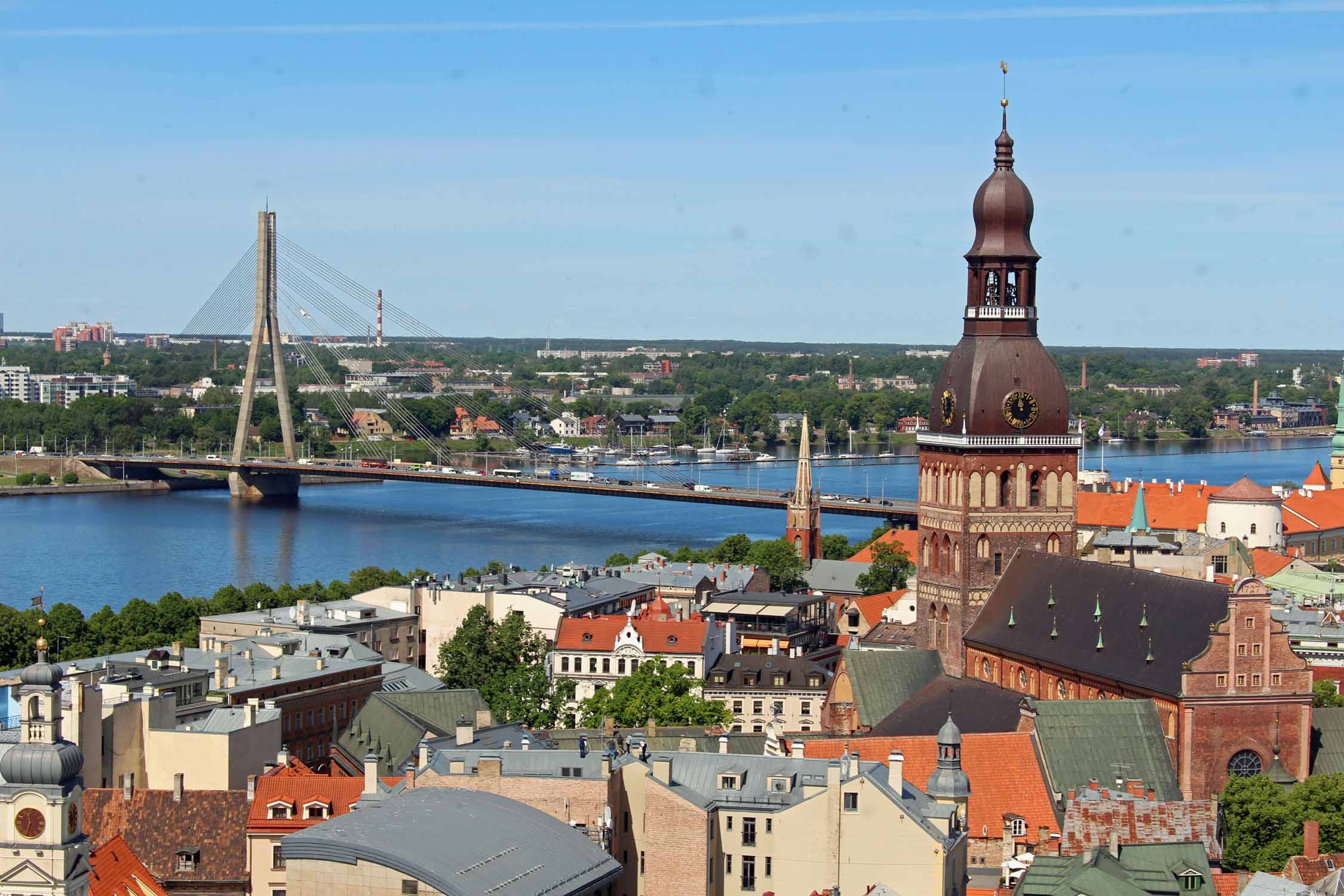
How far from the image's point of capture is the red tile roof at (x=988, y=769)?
2817 cm

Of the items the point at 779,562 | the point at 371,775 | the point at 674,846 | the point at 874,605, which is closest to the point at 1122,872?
the point at 674,846

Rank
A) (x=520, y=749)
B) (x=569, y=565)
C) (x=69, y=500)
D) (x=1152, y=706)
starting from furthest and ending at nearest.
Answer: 1. (x=69, y=500)
2. (x=569, y=565)
3. (x=1152, y=706)
4. (x=520, y=749)

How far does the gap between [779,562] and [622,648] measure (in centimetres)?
1756

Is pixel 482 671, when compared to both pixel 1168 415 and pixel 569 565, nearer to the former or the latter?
pixel 569 565

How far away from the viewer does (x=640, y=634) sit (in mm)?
46062

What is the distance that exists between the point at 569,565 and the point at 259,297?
169 feet

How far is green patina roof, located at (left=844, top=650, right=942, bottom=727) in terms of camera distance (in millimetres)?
35281

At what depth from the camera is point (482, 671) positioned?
42.7m

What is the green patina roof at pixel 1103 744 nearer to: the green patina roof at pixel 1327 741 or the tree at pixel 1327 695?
the green patina roof at pixel 1327 741

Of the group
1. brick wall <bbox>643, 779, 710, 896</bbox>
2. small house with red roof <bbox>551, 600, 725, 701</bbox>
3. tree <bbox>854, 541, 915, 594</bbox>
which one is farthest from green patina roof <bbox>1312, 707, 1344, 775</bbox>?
tree <bbox>854, 541, 915, 594</bbox>

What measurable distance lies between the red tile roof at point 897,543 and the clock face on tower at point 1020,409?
2705 cm

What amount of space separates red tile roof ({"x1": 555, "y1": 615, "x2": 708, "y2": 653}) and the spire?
67.6 feet

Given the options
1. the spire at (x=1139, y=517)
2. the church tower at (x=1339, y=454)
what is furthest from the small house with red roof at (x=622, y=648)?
the church tower at (x=1339, y=454)

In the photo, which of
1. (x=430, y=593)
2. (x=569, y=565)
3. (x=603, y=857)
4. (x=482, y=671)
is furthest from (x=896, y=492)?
(x=603, y=857)
